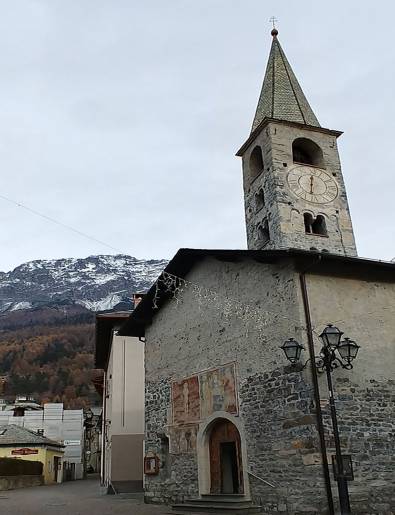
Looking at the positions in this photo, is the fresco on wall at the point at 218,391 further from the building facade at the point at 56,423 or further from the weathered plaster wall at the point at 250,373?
the building facade at the point at 56,423

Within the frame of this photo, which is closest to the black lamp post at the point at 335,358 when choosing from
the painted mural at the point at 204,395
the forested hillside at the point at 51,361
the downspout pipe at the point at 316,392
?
the downspout pipe at the point at 316,392

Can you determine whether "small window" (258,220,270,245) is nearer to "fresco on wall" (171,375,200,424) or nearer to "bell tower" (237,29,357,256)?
"bell tower" (237,29,357,256)

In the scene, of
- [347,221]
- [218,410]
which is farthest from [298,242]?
[218,410]

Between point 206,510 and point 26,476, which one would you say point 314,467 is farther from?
point 26,476

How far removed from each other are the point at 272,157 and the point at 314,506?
A: 1505 cm

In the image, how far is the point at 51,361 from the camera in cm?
8825

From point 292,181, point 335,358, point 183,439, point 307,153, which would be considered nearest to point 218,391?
point 183,439

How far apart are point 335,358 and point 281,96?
59.9 feet

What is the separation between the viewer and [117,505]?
1495cm

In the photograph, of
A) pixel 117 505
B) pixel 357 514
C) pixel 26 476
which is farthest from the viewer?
pixel 26 476

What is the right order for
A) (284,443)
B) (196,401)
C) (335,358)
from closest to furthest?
(335,358) → (284,443) → (196,401)

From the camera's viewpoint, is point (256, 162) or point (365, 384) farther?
point (256, 162)

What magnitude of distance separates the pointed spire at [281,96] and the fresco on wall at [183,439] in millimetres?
14996

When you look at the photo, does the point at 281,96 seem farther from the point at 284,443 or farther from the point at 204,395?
the point at 284,443
